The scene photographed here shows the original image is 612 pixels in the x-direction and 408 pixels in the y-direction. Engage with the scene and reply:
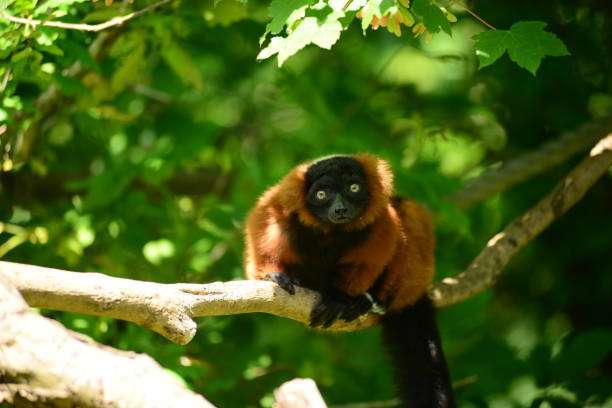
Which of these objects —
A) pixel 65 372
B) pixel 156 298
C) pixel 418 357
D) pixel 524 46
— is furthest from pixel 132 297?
pixel 418 357

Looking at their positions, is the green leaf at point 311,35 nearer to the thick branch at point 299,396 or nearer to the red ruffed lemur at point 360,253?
the thick branch at point 299,396

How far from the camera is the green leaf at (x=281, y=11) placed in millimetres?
4027

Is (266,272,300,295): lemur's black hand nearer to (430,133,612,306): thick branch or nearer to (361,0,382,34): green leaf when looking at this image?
(430,133,612,306): thick branch

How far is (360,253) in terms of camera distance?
5.95 meters

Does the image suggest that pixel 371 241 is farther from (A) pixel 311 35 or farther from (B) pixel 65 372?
A: (B) pixel 65 372

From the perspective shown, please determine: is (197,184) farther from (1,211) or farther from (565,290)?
(565,290)

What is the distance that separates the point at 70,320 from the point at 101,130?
8.58ft

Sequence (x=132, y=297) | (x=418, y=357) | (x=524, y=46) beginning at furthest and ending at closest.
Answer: (x=418, y=357)
(x=524, y=46)
(x=132, y=297)

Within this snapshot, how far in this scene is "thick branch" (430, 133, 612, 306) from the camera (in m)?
6.26

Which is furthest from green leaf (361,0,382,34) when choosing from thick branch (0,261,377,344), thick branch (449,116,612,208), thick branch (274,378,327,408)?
thick branch (449,116,612,208)

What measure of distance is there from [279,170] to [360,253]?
250 cm

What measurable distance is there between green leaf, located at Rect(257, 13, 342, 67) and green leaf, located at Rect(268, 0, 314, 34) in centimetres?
8

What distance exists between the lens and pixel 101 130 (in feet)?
26.3

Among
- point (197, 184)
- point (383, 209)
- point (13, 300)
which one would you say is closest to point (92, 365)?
point (13, 300)
